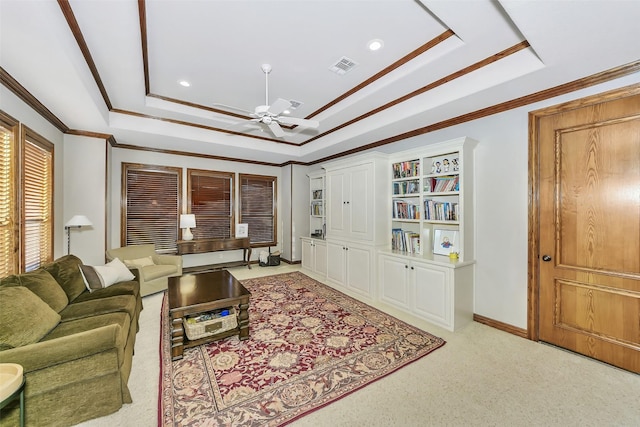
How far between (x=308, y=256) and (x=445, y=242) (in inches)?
117

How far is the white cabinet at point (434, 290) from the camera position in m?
3.04

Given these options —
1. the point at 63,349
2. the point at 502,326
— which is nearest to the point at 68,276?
the point at 63,349

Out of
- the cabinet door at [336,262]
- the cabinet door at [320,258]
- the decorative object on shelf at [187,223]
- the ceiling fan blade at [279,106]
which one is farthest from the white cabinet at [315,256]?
the ceiling fan blade at [279,106]

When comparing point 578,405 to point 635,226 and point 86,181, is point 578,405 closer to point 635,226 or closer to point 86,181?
point 635,226

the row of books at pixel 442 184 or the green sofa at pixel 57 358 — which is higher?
the row of books at pixel 442 184

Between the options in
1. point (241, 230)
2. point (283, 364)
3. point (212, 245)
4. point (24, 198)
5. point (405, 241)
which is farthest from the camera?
point (241, 230)

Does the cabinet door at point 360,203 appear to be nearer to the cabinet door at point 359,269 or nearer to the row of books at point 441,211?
the cabinet door at point 359,269

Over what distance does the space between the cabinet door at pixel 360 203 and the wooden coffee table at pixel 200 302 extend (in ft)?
6.78

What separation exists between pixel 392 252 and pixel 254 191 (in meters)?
3.80

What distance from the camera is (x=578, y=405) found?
1.89 meters

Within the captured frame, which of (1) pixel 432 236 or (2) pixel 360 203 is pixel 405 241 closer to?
(1) pixel 432 236

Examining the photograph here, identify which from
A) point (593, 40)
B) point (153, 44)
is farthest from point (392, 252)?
point (153, 44)

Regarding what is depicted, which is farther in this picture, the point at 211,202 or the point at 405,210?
the point at 211,202

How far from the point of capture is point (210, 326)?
2.63 meters
